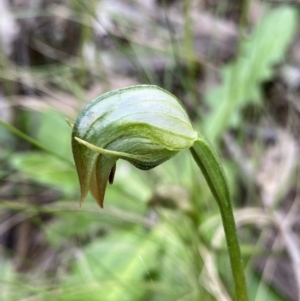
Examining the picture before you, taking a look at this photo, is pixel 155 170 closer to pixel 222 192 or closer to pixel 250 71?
pixel 250 71

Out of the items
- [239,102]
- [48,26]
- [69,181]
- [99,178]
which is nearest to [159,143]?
[99,178]

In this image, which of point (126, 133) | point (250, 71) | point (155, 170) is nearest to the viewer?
point (126, 133)

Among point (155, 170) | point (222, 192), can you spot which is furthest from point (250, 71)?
point (222, 192)

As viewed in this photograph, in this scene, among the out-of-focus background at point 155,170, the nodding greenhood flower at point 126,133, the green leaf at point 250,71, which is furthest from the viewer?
the green leaf at point 250,71

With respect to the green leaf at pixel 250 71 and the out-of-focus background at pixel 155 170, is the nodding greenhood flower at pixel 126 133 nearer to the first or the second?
the out-of-focus background at pixel 155 170

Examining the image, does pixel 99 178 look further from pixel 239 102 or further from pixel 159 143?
pixel 239 102

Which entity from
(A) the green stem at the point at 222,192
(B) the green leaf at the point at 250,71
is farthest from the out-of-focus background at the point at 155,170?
(A) the green stem at the point at 222,192

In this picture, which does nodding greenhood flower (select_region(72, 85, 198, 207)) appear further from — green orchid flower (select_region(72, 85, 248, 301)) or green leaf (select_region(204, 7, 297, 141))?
green leaf (select_region(204, 7, 297, 141))
